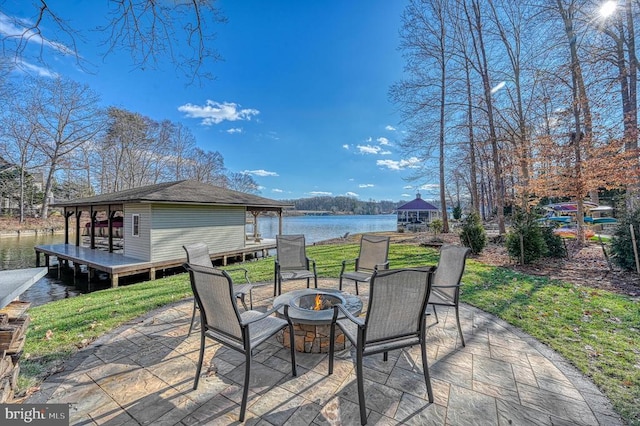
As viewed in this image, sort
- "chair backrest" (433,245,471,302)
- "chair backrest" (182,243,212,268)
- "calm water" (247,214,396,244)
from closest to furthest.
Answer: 1. "chair backrest" (433,245,471,302)
2. "chair backrest" (182,243,212,268)
3. "calm water" (247,214,396,244)

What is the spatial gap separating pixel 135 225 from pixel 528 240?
12.5 m

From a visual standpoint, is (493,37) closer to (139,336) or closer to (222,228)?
(222,228)

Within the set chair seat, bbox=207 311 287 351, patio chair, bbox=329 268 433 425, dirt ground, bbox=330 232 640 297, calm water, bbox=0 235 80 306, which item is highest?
patio chair, bbox=329 268 433 425

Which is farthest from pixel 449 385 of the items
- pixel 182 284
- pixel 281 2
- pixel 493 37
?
pixel 493 37

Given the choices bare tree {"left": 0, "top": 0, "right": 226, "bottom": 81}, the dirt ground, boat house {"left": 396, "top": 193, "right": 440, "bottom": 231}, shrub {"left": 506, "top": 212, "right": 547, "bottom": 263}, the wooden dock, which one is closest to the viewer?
bare tree {"left": 0, "top": 0, "right": 226, "bottom": 81}

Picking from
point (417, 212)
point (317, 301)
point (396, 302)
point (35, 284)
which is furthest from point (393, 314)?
point (417, 212)

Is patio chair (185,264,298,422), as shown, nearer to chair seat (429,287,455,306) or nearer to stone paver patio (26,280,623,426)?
stone paver patio (26,280,623,426)

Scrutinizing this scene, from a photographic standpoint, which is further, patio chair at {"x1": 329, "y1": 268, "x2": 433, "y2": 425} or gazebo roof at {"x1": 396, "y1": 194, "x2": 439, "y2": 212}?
gazebo roof at {"x1": 396, "y1": 194, "x2": 439, "y2": 212}

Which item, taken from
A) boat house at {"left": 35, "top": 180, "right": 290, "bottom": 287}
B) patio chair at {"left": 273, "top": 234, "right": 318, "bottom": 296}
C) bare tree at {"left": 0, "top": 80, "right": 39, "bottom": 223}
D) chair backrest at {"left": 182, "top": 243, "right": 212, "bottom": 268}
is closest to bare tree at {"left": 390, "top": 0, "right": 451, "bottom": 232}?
boat house at {"left": 35, "top": 180, "right": 290, "bottom": 287}

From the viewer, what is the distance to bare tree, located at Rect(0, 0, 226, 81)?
2.27 m

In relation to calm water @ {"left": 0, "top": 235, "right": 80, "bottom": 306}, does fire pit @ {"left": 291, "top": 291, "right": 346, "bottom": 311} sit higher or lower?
higher

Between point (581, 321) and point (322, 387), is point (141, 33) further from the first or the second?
point (581, 321)

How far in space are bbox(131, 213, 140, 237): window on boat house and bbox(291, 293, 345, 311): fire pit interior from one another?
9.03 meters

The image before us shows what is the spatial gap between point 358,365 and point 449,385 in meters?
0.97
